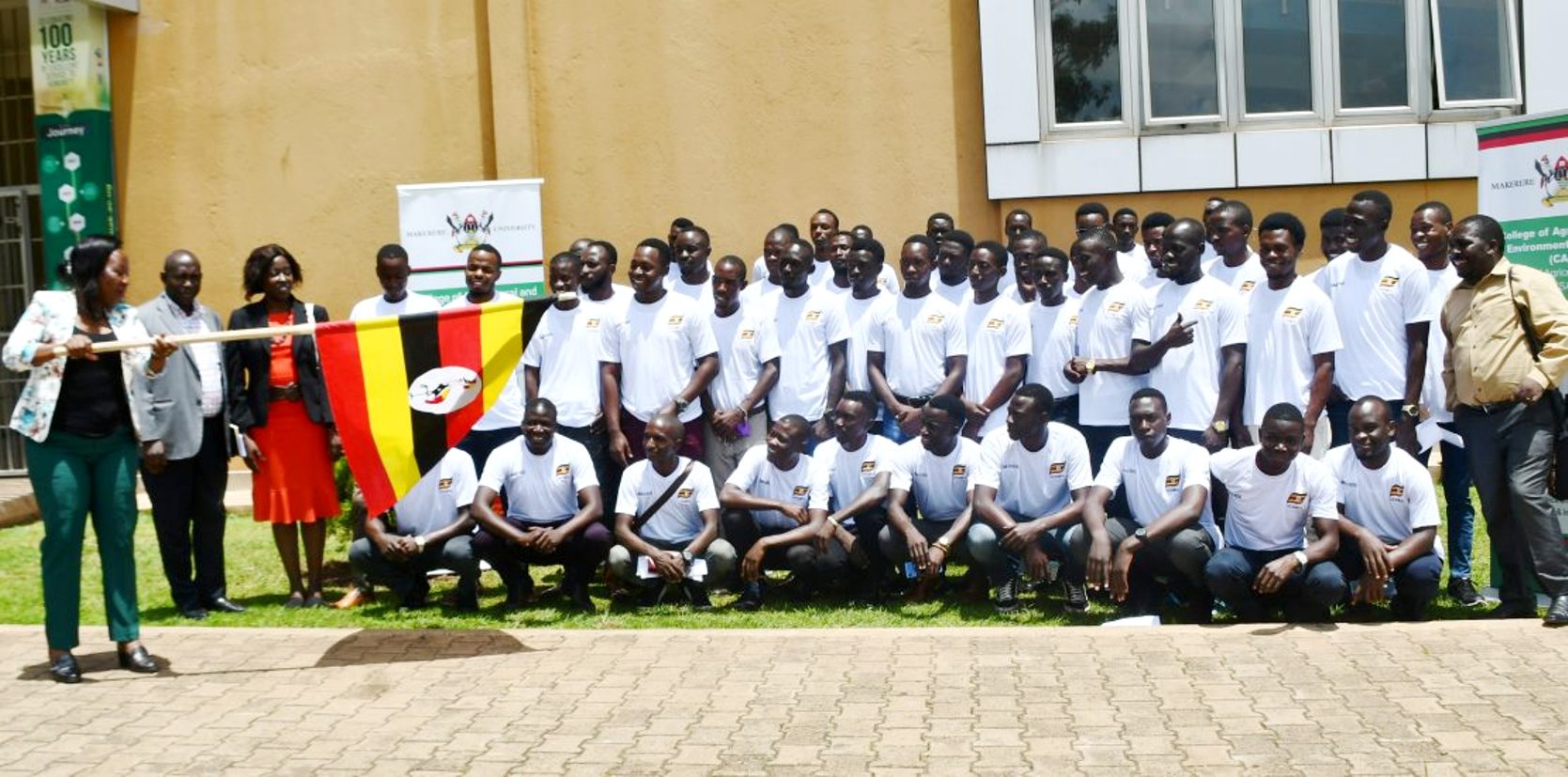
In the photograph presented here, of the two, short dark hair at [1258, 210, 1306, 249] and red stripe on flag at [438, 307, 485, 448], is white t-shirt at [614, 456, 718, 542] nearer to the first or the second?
red stripe on flag at [438, 307, 485, 448]

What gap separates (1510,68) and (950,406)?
6263 millimetres

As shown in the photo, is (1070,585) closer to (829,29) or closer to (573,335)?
(573,335)

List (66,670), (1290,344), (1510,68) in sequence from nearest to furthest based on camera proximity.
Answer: (66,670), (1290,344), (1510,68)

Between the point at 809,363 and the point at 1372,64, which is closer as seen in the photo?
the point at 809,363

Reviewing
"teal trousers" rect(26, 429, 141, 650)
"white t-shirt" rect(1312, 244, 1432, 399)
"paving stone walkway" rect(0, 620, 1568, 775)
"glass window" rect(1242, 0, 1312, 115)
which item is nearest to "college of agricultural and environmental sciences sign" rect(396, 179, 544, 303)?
"paving stone walkway" rect(0, 620, 1568, 775)

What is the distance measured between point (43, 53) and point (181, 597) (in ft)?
20.6

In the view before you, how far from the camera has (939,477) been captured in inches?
361

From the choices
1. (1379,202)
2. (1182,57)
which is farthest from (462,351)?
(1182,57)

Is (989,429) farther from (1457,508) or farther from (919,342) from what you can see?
(1457,508)

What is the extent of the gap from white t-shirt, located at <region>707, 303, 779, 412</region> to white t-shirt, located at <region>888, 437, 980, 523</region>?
116 cm

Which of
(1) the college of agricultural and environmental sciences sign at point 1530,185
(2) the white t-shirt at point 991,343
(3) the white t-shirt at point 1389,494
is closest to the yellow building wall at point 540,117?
(2) the white t-shirt at point 991,343

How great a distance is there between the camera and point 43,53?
13.4 metres

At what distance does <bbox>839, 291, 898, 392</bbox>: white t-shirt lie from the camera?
32.5ft

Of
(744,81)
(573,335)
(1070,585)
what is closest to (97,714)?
(573,335)
